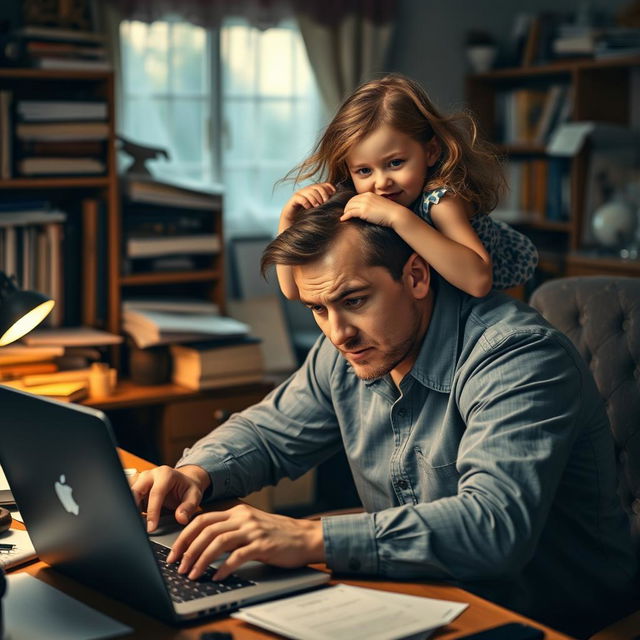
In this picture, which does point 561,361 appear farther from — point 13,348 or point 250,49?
point 250,49

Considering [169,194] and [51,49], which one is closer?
[51,49]

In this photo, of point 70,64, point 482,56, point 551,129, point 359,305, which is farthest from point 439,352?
point 482,56

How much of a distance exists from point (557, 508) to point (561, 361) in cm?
28

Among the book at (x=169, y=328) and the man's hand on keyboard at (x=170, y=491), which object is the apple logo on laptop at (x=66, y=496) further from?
the book at (x=169, y=328)

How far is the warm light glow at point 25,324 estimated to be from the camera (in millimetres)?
1796

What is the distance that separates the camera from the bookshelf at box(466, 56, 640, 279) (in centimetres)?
403

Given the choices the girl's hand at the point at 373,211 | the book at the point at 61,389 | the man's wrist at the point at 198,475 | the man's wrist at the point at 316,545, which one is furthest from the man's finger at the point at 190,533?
the book at the point at 61,389

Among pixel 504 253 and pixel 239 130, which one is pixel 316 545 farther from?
pixel 239 130

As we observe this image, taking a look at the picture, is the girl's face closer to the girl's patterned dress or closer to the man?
the girl's patterned dress

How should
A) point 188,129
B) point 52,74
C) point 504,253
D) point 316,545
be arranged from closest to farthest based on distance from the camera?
point 316,545, point 504,253, point 52,74, point 188,129

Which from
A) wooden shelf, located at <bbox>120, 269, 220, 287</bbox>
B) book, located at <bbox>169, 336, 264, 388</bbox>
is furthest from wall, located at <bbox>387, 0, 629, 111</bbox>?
book, located at <bbox>169, 336, 264, 388</bbox>

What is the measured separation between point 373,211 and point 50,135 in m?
1.81

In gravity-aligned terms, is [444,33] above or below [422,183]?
above

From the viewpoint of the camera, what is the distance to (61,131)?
10.4ft
